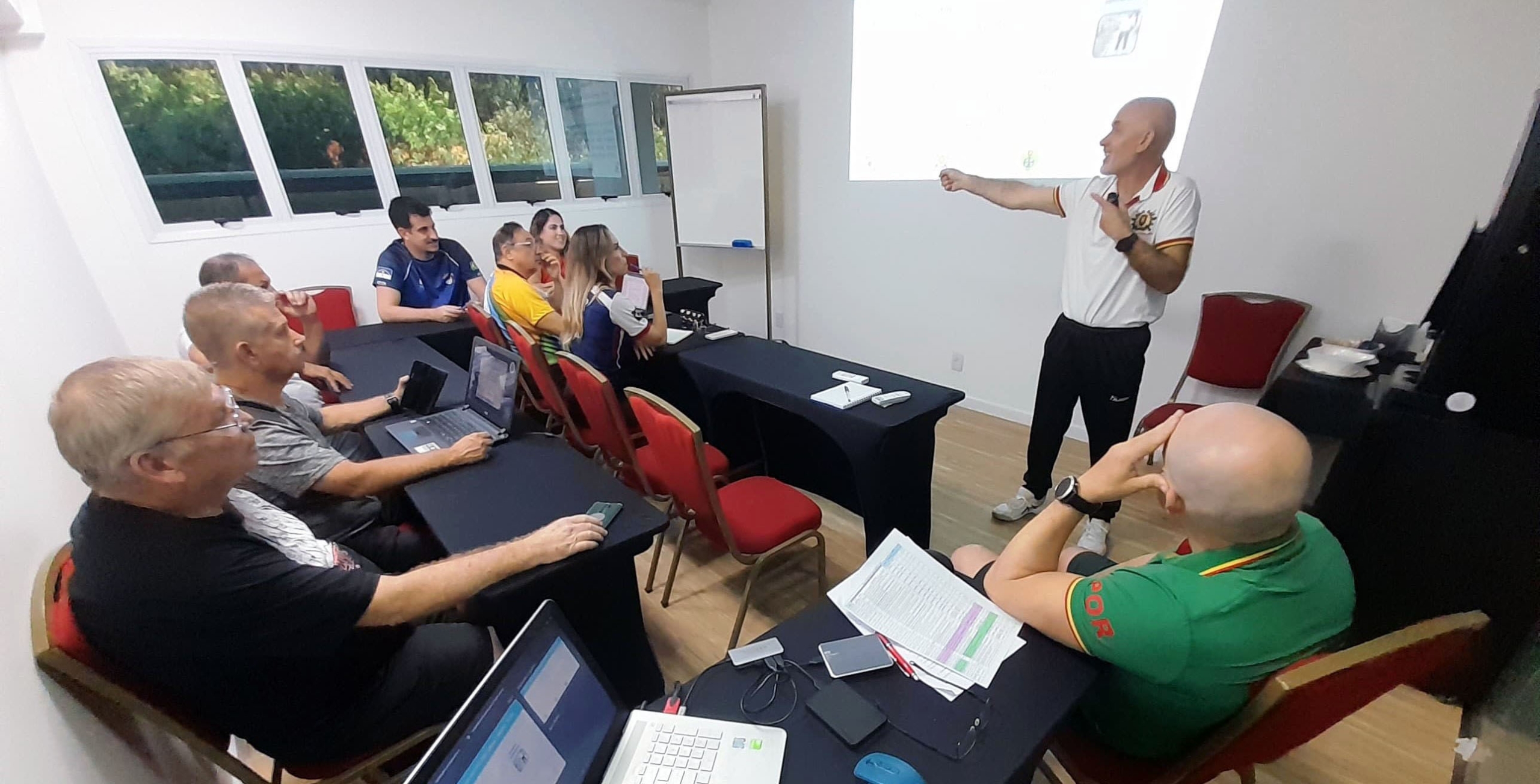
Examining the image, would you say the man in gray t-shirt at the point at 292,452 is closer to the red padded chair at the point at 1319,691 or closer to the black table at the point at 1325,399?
the red padded chair at the point at 1319,691

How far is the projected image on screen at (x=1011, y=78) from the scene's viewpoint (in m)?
2.61

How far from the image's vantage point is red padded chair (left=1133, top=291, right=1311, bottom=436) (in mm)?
2441

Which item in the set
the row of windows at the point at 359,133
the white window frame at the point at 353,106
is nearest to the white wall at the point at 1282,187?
the row of windows at the point at 359,133

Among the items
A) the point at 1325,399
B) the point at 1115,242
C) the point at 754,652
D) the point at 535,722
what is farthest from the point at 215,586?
the point at 1325,399

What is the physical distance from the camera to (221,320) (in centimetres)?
140

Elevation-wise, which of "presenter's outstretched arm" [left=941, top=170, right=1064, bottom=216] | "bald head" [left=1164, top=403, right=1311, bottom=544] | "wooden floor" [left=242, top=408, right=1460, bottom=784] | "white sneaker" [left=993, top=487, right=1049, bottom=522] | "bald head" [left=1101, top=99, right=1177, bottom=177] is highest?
"bald head" [left=1101, top=99, right=1177, bottom=177]

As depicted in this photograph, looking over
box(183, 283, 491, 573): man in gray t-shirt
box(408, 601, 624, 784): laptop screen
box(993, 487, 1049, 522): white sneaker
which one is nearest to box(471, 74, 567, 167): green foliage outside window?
box(183, 283, 491, 573): man in gray t-shirt

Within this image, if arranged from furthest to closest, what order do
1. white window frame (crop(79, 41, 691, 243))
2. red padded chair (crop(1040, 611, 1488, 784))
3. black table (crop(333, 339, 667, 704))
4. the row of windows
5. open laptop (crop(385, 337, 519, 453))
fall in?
1. the row of windows
2. white window frame (crop(79, 41, 691, 243))
3. open laptop (crop(385, 337, 519, 453))
4. black table (crop(333, 339, 667, 704))
5. red padded chair (crop(1040, 611, 1488, 784))

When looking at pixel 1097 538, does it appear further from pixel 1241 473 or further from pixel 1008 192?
pixel 1241 473

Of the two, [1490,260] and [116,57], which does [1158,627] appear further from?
[116,57]

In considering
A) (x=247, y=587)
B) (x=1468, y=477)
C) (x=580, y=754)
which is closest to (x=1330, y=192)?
(x=1468, y=477)

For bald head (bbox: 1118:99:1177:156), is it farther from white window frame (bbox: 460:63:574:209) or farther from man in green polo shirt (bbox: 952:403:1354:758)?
white window frame (bbox: 460:63:574:209)

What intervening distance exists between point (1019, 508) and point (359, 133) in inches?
176

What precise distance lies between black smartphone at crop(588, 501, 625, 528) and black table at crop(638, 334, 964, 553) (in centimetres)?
82
